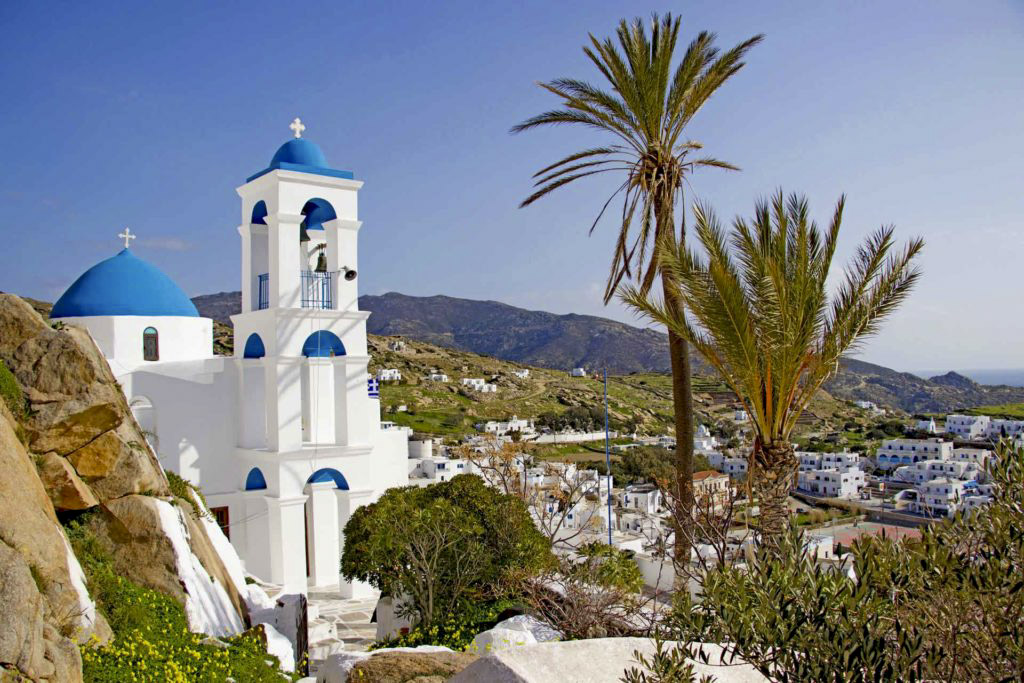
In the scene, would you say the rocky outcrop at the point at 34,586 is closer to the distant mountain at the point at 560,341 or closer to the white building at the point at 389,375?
the white building at the point at 389,375

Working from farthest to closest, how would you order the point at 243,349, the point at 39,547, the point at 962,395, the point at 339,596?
1. the point at 962,395
2. the point at 243,349
3. the point at 339,596
4. the point at 39,547

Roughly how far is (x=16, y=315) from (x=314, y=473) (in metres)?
7.96

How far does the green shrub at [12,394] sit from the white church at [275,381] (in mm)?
7389

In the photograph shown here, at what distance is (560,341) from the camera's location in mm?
133250

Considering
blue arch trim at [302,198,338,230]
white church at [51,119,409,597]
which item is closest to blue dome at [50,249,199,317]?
white church at [51,119,409,597]

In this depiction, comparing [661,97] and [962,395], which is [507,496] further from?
[962,395]

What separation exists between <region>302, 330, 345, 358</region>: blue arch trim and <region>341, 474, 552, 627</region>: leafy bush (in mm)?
5172

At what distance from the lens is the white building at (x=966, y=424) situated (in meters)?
45.1

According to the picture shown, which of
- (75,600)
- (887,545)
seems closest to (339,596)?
(75,600)

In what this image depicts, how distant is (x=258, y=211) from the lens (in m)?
17.0

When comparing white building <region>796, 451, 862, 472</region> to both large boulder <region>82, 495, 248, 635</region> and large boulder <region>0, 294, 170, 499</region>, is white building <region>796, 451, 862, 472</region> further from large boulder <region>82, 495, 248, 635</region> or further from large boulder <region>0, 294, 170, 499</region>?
large boulder <region>0, 294, 170, 499</region>

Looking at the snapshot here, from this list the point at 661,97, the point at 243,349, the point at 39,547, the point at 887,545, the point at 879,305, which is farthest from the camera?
the point at 243,349

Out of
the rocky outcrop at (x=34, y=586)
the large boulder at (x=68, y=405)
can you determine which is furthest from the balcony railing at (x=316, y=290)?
the rocky outcrop at (x=34, y=586)

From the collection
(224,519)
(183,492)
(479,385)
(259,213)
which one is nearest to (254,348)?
(259,213)
